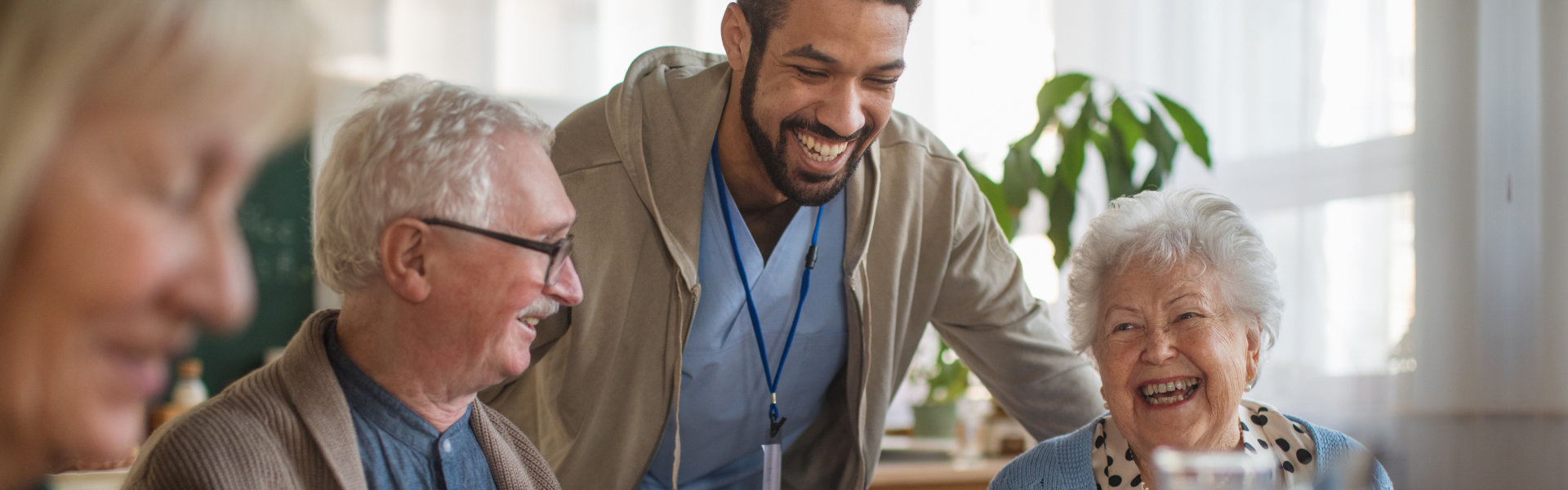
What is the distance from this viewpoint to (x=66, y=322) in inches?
18.7

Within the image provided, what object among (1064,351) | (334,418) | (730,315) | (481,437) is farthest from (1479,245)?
(334,418)

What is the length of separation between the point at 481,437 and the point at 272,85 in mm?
1011

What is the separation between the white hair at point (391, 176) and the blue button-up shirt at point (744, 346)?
589 millimetres

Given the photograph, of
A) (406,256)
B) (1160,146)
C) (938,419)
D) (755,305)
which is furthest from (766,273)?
(938,419)

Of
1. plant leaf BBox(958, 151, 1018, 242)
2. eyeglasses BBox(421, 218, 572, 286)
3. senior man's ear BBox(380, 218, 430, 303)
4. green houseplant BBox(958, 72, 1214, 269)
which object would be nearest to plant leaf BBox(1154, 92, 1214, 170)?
green houseplant BBox(958, 72, 1214, 269)

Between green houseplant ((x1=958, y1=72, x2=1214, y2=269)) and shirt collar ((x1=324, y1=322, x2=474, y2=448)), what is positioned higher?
green houseplant ((x1=958, y1=72, x2=1214, y2=269))

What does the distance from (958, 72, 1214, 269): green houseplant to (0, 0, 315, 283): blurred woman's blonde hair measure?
2.68 m

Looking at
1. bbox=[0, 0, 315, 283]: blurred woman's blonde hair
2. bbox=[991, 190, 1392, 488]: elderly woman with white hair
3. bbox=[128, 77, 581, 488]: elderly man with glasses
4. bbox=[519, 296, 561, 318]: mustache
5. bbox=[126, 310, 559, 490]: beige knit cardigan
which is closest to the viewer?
bbox=[0, 0, 315, 283]: blurred woman's blonde hair

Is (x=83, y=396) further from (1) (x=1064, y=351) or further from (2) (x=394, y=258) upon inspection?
(1) (x=1064, y=351)

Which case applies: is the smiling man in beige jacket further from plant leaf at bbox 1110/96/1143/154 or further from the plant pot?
the plant pot

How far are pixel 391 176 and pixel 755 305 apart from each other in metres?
0.75

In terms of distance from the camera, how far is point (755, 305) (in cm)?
185

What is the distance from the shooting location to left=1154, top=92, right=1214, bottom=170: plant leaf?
307cm

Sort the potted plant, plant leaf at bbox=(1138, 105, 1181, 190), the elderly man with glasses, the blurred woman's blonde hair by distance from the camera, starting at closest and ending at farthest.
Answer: the blurred woman's blonde hair → the elderly man with glasses → plant leaf at bbox=(1138, 105, 1181, 190) → the potted plant
